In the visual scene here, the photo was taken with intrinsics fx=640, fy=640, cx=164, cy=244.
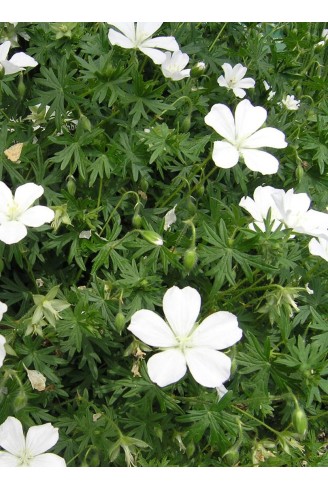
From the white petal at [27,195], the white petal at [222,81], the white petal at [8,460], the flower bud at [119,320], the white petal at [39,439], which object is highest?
the white petal at [27,195]

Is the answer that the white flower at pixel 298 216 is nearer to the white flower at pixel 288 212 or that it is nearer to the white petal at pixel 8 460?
the white flower at pixel 288 212

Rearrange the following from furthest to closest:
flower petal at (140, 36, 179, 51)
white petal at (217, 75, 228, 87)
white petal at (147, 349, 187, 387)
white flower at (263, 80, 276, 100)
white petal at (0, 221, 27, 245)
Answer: white flower at (263, 80, 276, 100)
white petal at (217, 75, 228, 87)
flower petal at (140, 36, 179, 51)
white petal at (0, 221, 27, 245)
white petal at (147, 349, 187, 387)

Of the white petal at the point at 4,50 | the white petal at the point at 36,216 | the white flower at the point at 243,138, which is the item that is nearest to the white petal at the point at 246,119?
the white flower at the point at 243,138

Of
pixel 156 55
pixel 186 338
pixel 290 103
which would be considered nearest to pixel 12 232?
pixel 186 338

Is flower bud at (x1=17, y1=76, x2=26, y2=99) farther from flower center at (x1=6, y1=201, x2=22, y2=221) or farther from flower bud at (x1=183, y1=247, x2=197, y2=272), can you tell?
flower bud at (x1=183, y1=247, x2=197, y2=272)

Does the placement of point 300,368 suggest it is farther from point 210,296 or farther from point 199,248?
point 199,248

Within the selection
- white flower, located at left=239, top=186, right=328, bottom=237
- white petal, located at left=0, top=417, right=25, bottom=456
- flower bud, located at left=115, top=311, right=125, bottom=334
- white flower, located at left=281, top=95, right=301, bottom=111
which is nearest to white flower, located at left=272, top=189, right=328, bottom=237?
white flower, located at left=239, top=186, right=328, bottom=237

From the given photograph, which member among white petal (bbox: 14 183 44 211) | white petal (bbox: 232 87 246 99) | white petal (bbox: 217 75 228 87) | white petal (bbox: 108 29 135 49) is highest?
white petal (bbox: 108 29 135 49)

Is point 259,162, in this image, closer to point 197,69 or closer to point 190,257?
point 190,257
